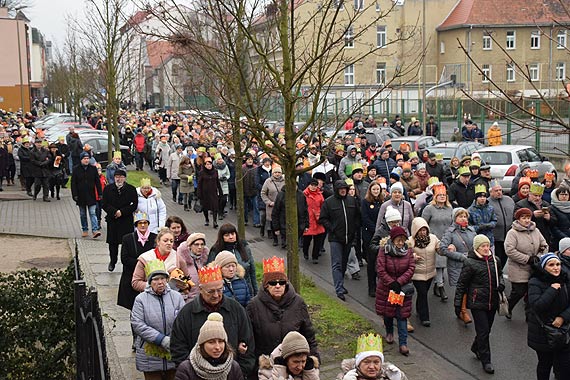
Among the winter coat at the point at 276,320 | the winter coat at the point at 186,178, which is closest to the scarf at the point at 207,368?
the winter coat at the point at 276,320

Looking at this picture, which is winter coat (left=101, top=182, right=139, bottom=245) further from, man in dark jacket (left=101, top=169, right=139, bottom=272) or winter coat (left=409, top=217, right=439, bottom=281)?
winter coat (left=409, top=217, right=439, bottom=281)

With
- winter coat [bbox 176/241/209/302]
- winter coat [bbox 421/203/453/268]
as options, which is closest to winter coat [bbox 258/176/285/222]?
winter coat [bbox 421/203/453/268]

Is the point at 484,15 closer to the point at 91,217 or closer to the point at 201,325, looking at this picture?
the point at 91,217

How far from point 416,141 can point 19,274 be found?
2099cm

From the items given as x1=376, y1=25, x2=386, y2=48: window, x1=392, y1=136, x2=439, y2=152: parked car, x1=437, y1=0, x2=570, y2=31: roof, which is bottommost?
x1=392, y1=136, x2=439, y2=152: parked car

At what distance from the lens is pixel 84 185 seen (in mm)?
17172

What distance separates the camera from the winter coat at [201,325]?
6.77m

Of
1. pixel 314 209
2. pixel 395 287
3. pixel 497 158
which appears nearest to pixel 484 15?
pixel 497 158

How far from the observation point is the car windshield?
24.1m

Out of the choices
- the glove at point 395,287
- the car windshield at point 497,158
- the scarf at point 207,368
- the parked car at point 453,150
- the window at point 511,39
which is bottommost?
the glove at point 395,287

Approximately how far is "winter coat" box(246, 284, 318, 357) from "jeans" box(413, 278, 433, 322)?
14.1ft

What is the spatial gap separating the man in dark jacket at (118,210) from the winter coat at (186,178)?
7590 mm

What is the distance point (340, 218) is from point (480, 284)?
12.2ft

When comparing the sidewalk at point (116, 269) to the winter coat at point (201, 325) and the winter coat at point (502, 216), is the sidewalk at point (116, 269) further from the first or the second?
the winter coat at point (502, 216)
